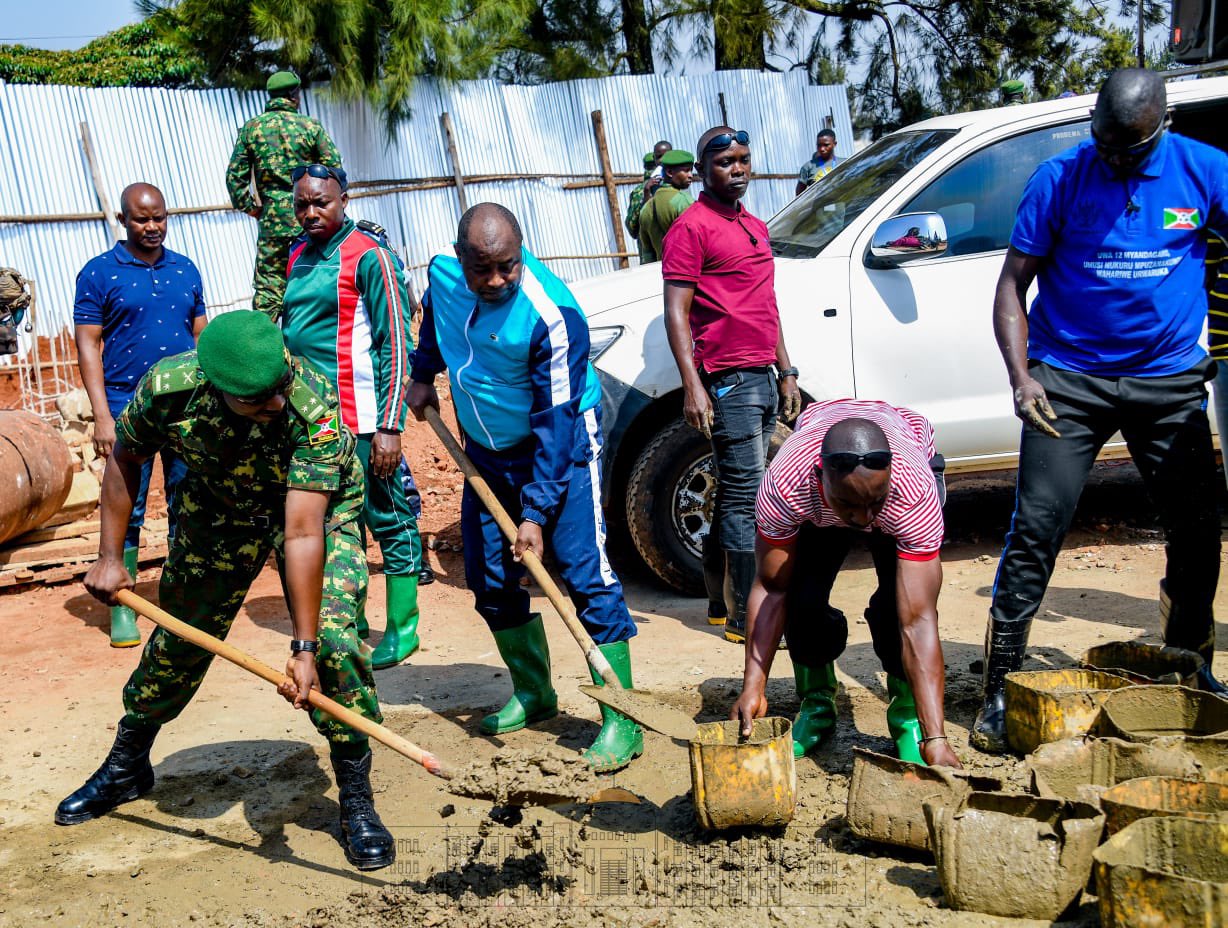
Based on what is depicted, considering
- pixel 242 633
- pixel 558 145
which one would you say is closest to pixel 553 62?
pixel 558 145

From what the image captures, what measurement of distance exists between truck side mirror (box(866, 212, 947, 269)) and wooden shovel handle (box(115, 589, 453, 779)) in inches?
132

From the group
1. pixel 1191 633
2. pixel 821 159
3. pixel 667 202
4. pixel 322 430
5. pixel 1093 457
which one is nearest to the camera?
pixel 322 430

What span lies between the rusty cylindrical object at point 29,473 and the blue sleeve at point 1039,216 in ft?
17.8

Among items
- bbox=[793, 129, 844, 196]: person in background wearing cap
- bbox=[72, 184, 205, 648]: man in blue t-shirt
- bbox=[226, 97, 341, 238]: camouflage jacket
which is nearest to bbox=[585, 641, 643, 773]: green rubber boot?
bbox=[72, 184, 205, 648]: man in blue t-shirt

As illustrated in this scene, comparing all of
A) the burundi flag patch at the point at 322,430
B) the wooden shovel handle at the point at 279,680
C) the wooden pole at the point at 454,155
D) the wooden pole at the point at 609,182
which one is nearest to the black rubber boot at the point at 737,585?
the wooden shovel handle at the point at 279,680

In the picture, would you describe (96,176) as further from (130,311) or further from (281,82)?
(130,311)

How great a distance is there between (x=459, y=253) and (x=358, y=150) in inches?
378

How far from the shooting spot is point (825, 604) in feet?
14.2

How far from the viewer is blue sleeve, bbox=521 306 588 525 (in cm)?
425

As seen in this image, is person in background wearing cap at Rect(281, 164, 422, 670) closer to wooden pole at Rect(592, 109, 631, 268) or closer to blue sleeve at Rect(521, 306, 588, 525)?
blue sleeve at Rect(521, 306, 588, 525)

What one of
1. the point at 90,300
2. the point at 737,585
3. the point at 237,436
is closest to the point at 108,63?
the point at 90,300

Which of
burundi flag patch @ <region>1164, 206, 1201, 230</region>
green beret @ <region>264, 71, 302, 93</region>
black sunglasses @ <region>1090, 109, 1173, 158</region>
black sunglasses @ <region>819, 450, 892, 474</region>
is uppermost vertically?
green beret @ <region>264, 71, 302, 93</region>

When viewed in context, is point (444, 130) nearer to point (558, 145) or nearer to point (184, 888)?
point (558, 145)

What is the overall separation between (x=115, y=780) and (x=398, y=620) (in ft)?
5.54
